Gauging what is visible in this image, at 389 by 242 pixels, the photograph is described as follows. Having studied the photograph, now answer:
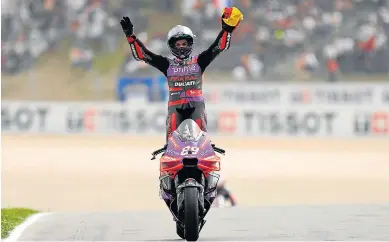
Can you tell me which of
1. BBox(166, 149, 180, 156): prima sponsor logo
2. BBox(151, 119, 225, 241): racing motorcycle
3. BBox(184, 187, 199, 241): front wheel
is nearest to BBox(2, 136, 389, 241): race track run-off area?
BBox(151, 119, 225, 241): racing motorcycle

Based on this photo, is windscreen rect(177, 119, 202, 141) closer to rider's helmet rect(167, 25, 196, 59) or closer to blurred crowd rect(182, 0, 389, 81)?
rider's helmet rect(167, 25, 196, 59)

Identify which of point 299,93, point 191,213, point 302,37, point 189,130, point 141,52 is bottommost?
point 191,213

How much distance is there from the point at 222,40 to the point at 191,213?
165 centimetres

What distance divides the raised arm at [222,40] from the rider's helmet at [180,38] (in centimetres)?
14

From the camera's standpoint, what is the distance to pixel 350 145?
93.6ft

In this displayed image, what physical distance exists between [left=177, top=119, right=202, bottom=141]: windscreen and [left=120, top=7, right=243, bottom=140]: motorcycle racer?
0.70 ft

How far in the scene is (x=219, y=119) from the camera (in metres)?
30.1

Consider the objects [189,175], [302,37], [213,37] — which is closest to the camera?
[189,175]

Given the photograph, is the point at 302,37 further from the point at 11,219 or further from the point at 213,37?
the point at 11,219

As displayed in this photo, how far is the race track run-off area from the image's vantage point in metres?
9.36

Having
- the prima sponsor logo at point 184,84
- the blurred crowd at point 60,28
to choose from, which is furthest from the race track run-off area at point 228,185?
the blurred crowd at point 60,28

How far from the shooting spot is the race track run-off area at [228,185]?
9.36 meters

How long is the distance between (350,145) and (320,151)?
1.18m

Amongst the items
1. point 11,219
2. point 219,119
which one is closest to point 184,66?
point 11,219
